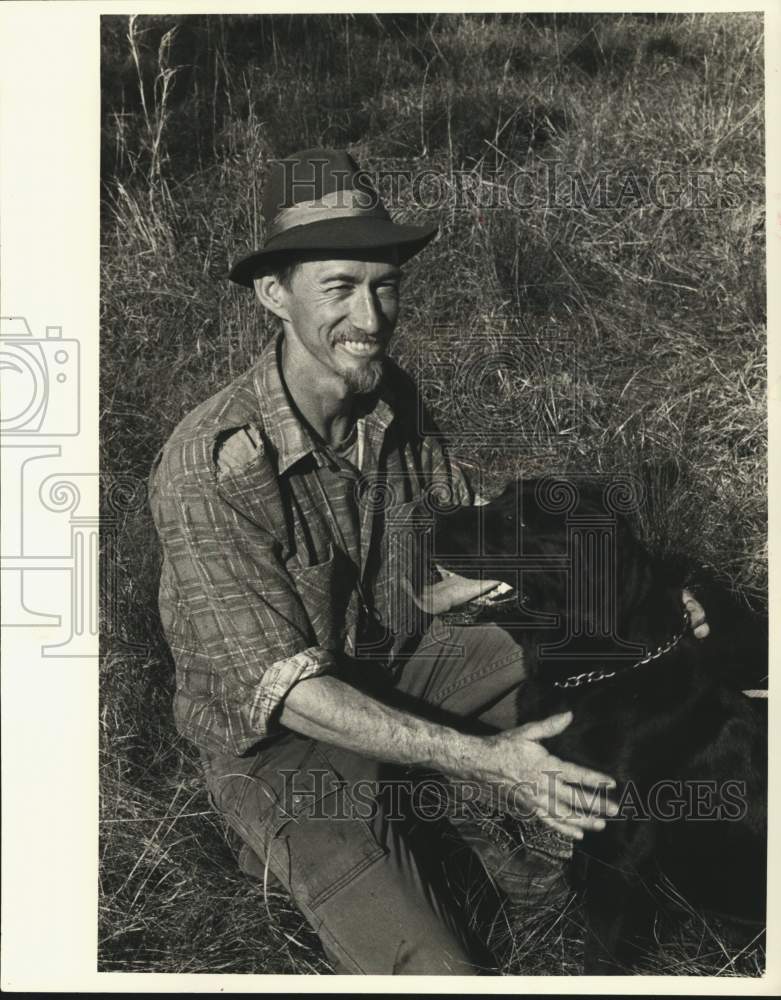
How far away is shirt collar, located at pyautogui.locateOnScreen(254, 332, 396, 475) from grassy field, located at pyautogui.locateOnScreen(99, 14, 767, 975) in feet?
0.38

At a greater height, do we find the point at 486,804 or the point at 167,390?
the point at 167,390

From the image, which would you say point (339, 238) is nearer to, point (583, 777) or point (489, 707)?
point (489, 707)

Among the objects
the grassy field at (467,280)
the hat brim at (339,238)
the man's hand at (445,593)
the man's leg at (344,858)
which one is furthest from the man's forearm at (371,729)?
the hat brim at (339,238)

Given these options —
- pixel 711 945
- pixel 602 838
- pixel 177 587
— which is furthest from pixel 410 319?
pixel 711 945

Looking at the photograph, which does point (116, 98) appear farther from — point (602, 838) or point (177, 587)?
point (602, 838)

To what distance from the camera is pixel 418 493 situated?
3.17 metres

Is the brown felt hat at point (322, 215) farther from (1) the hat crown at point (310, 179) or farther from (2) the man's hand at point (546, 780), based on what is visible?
(2) the man's hand at point (546, 780)

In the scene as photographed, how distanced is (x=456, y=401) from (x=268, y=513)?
2.26 feet

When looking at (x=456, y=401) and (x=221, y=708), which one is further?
(x=456, y=401)

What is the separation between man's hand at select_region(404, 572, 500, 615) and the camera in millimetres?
3131

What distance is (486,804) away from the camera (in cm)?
312

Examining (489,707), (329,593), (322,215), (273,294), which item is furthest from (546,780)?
(322,215)

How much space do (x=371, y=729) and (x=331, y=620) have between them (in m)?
0.34

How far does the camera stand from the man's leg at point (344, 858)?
9.53 ft
